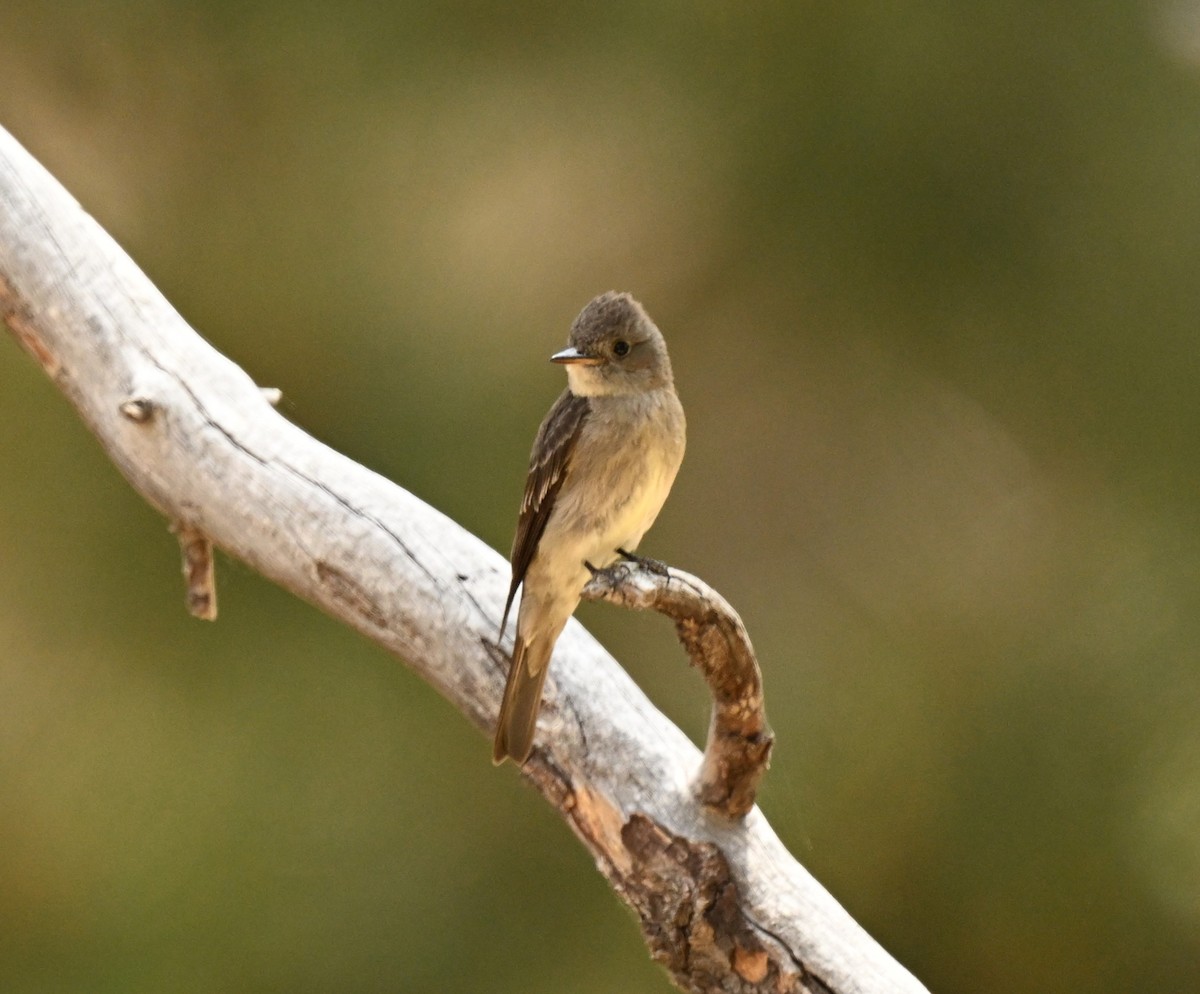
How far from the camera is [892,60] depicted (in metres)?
3.52

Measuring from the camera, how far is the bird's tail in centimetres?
244

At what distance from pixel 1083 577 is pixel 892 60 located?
4.60 feet

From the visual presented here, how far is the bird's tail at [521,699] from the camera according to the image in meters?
2.44

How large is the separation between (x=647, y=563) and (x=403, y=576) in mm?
514

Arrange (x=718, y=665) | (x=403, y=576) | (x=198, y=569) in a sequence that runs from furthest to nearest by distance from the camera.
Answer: (x=198, y=569)
(x=403, y=576)
(x=718, y=665)

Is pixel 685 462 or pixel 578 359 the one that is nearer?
pixel 578 359

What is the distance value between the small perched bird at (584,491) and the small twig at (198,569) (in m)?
0.74

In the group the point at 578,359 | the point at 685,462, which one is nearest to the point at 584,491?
the point at 578,359

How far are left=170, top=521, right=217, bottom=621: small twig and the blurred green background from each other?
101 cm

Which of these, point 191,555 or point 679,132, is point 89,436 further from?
point 679,132

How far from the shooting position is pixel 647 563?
94.7 inches

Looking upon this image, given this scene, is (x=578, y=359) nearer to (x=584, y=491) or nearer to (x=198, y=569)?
(x=584, y=491)

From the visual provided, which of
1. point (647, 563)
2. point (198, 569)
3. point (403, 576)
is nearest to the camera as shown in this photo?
point (647, 563)

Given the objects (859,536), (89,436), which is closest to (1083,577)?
(859,536)
